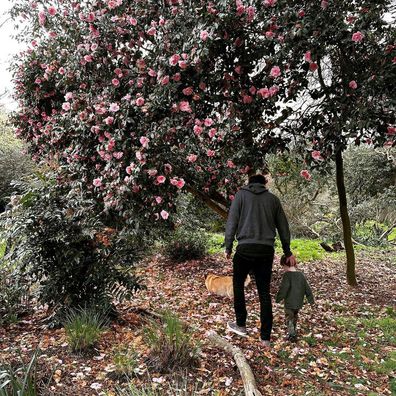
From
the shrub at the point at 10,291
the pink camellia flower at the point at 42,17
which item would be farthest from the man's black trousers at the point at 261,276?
the pink camellia flower at the point at 42,17

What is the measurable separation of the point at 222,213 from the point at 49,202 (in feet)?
10.8

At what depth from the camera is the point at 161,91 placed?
4480 mm

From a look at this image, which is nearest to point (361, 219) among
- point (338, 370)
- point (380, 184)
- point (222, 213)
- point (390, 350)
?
point (380, 184)

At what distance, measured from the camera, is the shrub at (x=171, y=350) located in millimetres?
3117

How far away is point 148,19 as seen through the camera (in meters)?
4.79

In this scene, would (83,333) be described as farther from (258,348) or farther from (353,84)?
(353,84)

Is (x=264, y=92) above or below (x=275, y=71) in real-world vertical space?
below

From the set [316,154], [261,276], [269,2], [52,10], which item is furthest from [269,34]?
[52,10]

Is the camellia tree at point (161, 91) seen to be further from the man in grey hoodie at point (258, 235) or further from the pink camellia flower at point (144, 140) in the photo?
the man in grey hoodie at point (258, 235)

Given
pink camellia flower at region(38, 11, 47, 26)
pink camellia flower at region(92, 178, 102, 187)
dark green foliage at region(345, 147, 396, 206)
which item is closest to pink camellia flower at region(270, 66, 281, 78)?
pink camellia flower at region(92, 178, 102, 187)

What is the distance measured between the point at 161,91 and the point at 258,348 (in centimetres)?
295

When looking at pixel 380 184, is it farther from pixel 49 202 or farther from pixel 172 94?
pixel 49 202

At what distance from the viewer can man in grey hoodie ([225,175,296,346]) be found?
141 inches

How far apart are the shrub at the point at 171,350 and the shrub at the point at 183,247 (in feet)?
18.1
